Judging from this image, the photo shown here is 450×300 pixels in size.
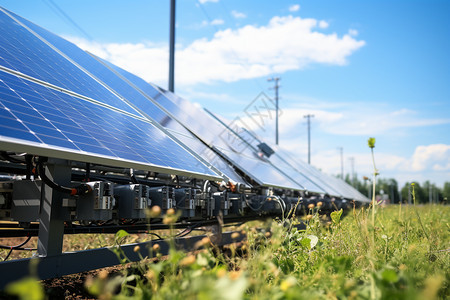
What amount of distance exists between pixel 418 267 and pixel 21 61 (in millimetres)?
3840

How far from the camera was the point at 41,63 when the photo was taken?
13.5ft

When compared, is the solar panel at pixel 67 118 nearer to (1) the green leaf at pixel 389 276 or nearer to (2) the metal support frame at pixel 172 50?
(1) the green leaf at pixel 389 276

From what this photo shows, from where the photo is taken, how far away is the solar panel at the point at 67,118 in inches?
98.3

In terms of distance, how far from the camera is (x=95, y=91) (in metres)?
4.46

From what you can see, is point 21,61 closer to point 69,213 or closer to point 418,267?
point 69,213

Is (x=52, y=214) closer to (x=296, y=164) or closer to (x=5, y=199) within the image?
(x=5, y=199)

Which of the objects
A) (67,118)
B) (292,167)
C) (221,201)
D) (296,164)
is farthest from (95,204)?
(296,164)

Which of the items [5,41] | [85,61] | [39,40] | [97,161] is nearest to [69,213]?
[97,161]

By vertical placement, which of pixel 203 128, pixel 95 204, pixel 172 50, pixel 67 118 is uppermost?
pixel 172 50

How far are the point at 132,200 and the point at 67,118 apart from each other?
850 mm

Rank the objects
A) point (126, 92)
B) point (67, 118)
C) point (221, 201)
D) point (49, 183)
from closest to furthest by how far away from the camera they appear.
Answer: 1. point (49, 183)
2. point (67, 118)
3. point (221, 201)
4. point (126, 92)

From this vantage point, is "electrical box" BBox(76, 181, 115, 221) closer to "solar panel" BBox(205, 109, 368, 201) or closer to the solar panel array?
the solar panel array

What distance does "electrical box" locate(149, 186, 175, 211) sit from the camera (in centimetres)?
357

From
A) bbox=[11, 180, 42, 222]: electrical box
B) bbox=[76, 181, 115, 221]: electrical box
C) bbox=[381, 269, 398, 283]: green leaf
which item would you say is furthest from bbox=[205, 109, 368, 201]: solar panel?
bbox=[381, 269, 398, 283]: green leaf
